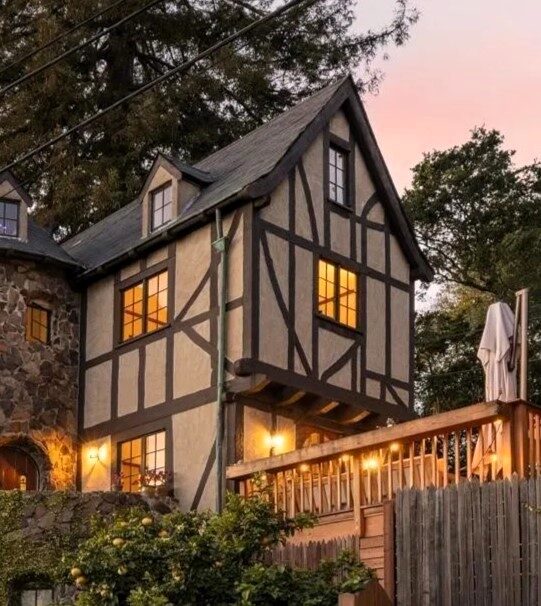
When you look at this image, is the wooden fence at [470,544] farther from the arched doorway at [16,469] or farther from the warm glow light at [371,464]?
the arched doorway at [16,469]

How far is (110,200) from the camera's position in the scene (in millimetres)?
33562

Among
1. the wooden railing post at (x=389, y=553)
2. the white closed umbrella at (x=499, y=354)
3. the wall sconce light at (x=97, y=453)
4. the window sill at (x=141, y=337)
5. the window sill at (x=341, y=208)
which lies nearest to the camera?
the wooden railing post at (x=389, y=553)

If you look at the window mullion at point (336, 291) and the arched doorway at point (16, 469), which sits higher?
the window mullion at point (336, 291)

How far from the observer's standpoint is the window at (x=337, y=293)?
75.5 feet

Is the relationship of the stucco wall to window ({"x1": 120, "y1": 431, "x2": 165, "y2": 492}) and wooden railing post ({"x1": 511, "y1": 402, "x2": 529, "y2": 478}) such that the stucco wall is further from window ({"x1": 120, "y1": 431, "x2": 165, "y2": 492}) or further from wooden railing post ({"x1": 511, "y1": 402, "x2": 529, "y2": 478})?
wooden railing post ({"x1": 511, "y1": 402, "x2": 529, "y2": 478})

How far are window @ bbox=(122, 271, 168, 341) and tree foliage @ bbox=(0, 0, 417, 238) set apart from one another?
32.5 feet

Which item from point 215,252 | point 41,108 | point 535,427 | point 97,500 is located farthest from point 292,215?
point 41,108

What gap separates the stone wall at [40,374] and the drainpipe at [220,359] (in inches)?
155

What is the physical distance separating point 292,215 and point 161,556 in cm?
1064

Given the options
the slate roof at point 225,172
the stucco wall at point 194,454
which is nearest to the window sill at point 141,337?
the slate roof at point 225,172

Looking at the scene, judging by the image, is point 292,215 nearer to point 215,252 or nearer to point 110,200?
point 215,252

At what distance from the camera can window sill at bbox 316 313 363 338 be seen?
22.7 metres

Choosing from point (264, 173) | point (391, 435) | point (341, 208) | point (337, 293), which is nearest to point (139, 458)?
point (337, 293)

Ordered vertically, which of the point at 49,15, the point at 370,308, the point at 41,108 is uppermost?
the point at 49,15
